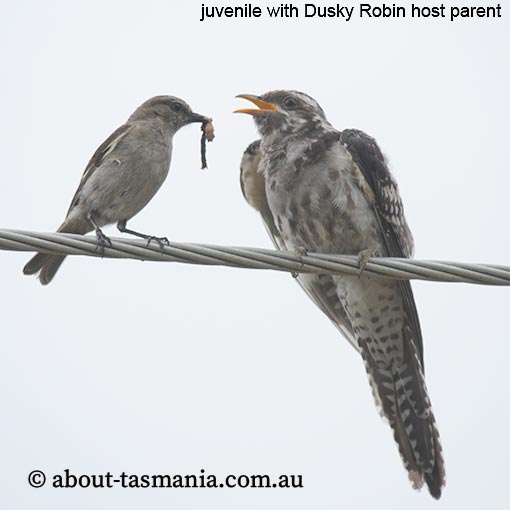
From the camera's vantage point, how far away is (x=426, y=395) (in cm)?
684

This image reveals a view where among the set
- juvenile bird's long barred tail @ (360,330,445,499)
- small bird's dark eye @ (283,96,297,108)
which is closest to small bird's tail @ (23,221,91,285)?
small bird's dark eye @ (283,96,297,108)

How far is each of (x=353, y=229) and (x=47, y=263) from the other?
8.09 feet

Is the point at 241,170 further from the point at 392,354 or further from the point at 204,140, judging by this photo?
the point at 392,354

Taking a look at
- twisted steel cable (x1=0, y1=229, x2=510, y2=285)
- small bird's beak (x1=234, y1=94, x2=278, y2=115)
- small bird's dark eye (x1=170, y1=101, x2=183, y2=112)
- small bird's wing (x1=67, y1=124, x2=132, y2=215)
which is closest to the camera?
twisted steel cable (x1=0, y1=229, x2=510, y2=285)

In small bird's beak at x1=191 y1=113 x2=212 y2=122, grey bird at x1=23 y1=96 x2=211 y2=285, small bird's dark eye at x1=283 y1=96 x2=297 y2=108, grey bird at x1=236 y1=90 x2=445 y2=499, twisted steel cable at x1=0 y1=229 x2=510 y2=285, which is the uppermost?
small bird's beak at x1=191 y1=113 x2=212 y2=122

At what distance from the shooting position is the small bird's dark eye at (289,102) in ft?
Answer: 23.4

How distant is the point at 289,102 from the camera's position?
715 centimetres

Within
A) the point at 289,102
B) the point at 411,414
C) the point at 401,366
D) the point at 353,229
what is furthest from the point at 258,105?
the point at 411,414

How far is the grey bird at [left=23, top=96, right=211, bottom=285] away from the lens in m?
7.12

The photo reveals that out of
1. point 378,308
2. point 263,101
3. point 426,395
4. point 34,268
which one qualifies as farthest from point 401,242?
point 34,268

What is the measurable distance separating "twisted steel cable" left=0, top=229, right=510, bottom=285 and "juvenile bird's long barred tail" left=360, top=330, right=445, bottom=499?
6.94 feet

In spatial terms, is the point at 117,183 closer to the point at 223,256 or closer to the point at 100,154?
the point at 100,154

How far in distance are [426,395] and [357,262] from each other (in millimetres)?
1990

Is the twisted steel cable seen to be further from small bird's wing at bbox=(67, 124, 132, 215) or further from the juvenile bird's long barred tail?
small bird's wing at bbox=(67, 124, 132, 215)
